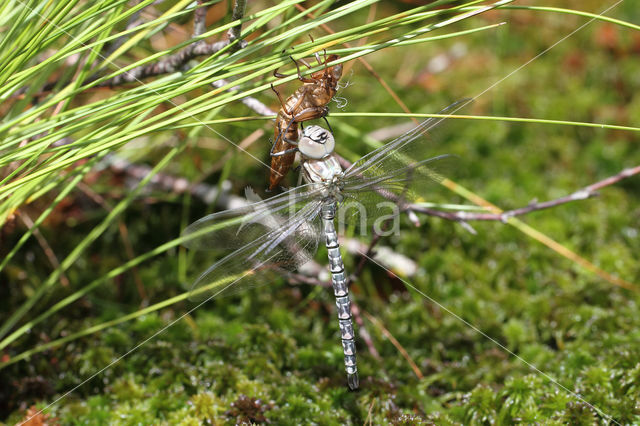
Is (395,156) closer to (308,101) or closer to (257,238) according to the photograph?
(308,101)

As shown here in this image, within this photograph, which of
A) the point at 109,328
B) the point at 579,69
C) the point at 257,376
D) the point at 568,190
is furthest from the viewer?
the point at 579,69

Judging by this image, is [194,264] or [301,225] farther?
[194,264]

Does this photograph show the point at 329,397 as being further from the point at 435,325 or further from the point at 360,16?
the point at 360,16

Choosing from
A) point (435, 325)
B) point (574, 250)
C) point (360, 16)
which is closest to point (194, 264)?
point (435, 325)

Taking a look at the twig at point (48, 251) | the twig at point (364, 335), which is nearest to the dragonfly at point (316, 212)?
the twig at point (364, 335)

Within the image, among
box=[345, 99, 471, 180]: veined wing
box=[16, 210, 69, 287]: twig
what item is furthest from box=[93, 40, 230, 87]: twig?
box=[16, 210, 69, 287]: twig

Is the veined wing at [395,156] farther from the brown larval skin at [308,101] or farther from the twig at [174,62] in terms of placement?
the twig at [174,62]

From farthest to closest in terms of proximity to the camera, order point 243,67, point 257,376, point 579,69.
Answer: point 579,69 → point 257,376 → point 243,67

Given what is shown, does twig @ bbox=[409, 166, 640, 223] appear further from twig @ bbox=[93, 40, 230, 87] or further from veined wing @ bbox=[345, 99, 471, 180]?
twig @ bbox=[93, 40, 230, 87]

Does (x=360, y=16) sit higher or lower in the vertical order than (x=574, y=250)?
higher
